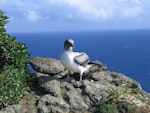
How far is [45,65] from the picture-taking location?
706 inches

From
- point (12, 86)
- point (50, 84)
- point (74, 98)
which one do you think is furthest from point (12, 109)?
point (74, 98)

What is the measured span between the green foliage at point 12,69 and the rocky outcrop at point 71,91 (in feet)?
1.26

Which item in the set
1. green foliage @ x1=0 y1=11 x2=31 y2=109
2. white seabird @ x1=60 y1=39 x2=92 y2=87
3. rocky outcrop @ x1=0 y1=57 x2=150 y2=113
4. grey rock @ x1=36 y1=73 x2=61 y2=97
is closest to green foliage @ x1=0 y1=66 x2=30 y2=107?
green foliage @ x1=0 y1=11 x2=31 y2=109

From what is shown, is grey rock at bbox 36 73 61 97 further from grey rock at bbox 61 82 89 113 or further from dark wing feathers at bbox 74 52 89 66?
dark wing feathers at bbox 74 52 89 66

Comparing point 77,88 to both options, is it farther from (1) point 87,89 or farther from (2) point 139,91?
(2) point 139,91

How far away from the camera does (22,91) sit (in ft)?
53.6

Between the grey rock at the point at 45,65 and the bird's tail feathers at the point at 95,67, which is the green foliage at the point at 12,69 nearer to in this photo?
the grey rock at the point at 45,65

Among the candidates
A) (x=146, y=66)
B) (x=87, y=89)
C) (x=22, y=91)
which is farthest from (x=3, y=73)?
(x=146, y=66)

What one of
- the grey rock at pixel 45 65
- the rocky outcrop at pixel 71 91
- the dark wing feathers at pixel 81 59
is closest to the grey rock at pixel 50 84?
the rocky outcrop at pixel 71 91

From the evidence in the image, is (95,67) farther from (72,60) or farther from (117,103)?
(117,103)

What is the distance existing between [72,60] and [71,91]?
1193mm

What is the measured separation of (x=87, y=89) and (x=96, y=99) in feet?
1.96

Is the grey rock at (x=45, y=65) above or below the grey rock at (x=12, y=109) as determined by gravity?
above

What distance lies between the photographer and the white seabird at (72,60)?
54.7 feet
